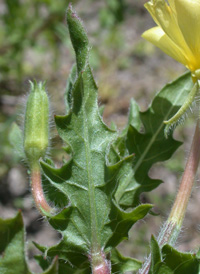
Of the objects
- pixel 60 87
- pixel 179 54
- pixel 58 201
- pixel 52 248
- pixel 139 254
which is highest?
pixel 60 87

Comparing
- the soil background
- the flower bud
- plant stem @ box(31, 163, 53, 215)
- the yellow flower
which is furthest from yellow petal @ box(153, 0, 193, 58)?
the soil background

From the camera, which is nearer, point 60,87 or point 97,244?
point 97,244

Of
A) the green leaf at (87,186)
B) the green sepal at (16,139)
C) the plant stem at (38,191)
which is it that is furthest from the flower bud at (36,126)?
the green sepal at (16,139)

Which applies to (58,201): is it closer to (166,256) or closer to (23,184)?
(166,256)

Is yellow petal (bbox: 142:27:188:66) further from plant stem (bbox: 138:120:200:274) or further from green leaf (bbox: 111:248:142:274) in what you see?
green leaf (bbox: 111:248:142:274)

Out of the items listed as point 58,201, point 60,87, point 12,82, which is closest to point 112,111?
point 60,87

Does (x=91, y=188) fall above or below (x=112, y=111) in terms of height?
below

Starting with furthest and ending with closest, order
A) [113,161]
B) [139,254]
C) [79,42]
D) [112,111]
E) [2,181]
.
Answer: [112,111], [2,181], [139,254], [113,161], [79,42]
